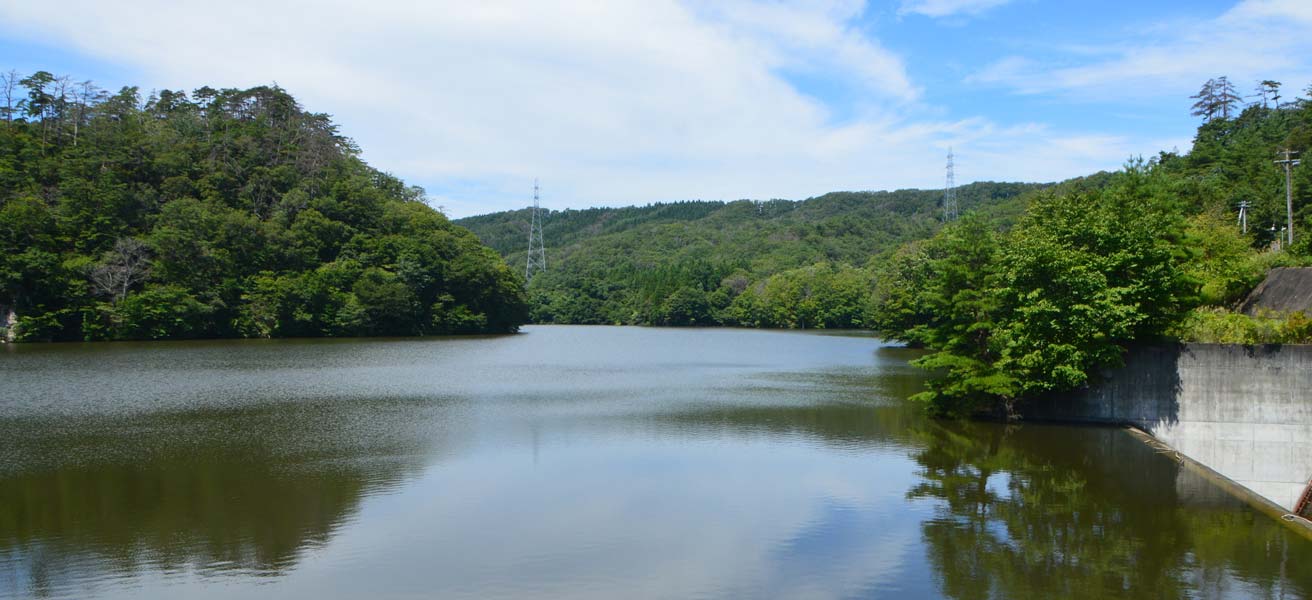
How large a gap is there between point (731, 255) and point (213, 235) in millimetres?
91518

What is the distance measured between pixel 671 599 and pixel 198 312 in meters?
64.3

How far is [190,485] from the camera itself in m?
16.3

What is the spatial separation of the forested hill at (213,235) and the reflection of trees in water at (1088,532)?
62848 millimetres

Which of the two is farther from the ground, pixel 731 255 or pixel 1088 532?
pixel 731 255

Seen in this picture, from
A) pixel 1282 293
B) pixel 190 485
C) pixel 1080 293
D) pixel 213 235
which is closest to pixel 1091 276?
pixel 1080 293

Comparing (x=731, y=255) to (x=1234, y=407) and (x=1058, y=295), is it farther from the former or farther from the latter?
(x=1234, y=407)

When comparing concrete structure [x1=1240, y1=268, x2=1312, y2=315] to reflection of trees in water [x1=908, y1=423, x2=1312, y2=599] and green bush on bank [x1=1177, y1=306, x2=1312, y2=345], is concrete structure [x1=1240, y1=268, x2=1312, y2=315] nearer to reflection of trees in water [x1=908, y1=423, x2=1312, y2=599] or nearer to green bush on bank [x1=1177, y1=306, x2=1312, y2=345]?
green bush on bank [x1=1177, y1=306, x2=1312, y2=345]

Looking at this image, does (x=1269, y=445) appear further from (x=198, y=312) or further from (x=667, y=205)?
(x=667, y=205)

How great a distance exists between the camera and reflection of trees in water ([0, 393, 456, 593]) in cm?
1225

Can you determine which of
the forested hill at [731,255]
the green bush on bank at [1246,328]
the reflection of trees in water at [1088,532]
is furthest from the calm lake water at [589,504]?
the forested hill at [731,255]

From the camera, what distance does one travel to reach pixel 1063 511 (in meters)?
15.2

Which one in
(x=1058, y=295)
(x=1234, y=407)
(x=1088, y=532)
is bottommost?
(x=1088, y=532)

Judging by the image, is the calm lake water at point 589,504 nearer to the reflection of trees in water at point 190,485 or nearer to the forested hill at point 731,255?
the reflection of trees in water at point 190,485

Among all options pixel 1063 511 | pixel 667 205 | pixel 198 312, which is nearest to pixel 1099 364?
pixel 1063 511
